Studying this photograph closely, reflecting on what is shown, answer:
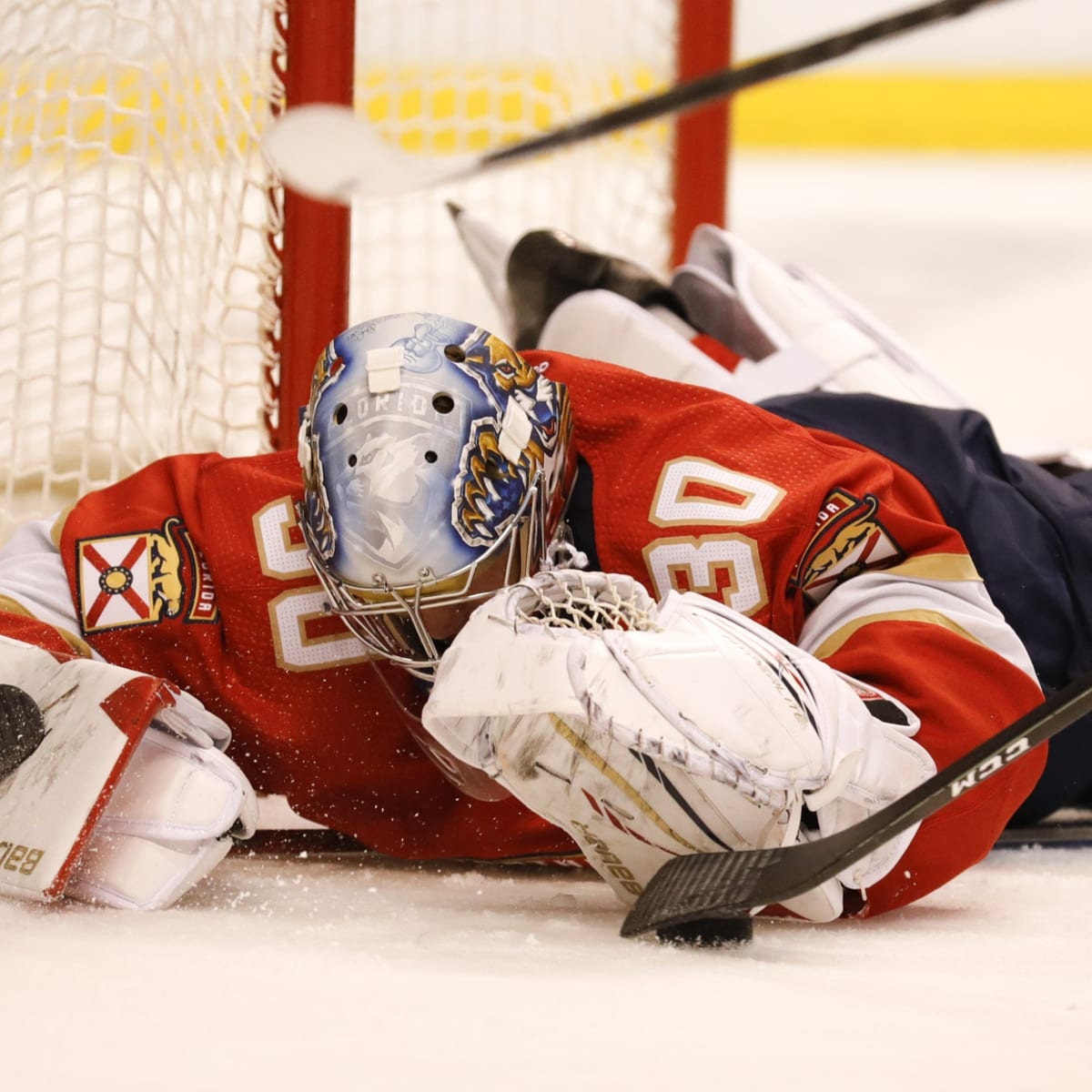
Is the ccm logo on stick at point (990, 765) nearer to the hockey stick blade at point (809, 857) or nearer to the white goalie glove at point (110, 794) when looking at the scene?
the hockey stick blade at point (809, 857)

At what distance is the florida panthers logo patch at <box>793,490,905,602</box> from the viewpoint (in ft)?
4.38

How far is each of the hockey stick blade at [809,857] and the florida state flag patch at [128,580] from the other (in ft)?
1.91

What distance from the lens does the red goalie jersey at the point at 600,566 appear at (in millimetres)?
1284

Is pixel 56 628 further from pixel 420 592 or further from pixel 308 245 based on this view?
pixel 308 245

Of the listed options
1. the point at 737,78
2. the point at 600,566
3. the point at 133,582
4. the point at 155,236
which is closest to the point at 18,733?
the point at 133,582

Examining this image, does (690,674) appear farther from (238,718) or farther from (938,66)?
(938,66)

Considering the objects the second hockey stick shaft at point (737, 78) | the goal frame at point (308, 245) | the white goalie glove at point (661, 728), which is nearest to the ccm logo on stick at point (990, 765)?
the white goalie glove at point (661, 728)

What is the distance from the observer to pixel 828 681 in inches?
44.5

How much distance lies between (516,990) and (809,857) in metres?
0.25

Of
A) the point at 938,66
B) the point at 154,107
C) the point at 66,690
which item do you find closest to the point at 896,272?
the point at 938,66

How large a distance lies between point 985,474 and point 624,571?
18.2 inches

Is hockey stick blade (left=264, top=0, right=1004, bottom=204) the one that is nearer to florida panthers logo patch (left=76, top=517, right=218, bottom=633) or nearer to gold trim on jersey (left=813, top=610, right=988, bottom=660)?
florida panthers logo patch (left=76, top=517, right=218, bottom=633)

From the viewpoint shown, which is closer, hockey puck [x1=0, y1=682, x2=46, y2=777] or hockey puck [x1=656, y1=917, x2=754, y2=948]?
hockey puck [x1=656, y1=917, x2=754, y2=948]

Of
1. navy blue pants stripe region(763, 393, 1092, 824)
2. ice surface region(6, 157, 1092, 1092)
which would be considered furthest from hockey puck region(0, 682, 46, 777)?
navy blue pants stripe region(763, 393, 1092, 824)
